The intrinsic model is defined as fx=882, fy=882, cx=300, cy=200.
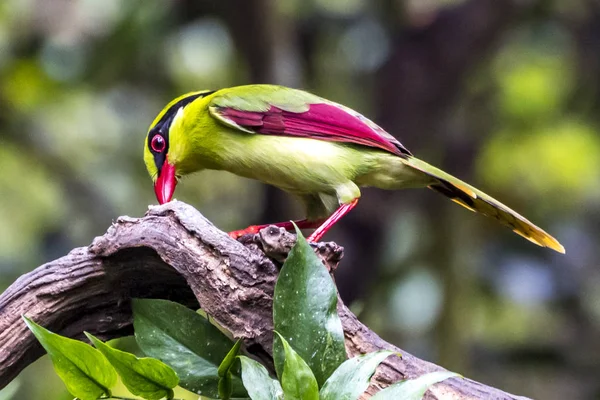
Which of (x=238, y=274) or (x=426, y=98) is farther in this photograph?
(x=426, y=98)

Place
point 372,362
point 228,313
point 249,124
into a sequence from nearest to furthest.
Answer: point 372,362 < point 228,313 < point 249,124

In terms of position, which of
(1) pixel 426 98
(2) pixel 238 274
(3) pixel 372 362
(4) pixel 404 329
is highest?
(1) pixel 426 98

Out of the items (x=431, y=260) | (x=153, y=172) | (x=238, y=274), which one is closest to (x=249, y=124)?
(x=153, y=172)

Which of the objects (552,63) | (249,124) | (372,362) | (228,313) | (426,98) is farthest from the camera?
(552,63)

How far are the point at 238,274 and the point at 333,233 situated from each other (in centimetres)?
302

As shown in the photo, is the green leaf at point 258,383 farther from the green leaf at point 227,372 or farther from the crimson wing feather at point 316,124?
the crimson wing feather at point 316,124

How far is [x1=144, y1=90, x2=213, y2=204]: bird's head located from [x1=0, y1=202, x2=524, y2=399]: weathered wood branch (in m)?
0.85

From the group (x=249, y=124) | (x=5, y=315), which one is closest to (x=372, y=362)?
(x=5, y=315)

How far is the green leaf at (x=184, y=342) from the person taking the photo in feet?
5.43

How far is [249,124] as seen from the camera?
2.75m

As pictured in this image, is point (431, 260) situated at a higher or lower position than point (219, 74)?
lower

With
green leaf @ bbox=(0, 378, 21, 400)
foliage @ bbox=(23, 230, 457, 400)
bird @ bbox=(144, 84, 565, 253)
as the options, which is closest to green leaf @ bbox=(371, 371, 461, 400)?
foliage @ bbox=(23, 230, 457, 400)

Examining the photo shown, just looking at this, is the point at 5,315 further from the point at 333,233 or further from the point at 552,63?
the point at 552,63

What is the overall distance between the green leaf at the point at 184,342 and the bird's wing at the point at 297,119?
1.13 meters
